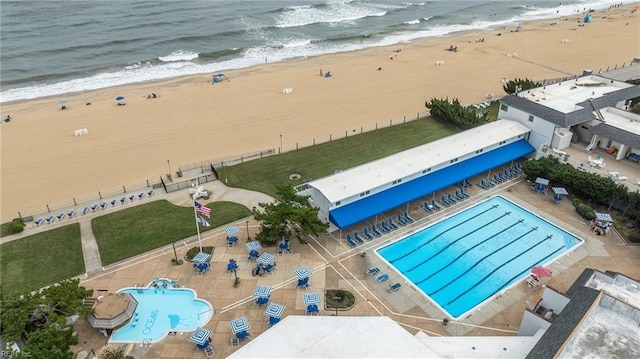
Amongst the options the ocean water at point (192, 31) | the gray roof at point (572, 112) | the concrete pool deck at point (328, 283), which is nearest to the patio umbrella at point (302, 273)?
the concrete pool deck at point (328, 283)

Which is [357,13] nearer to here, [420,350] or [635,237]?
[635,237]

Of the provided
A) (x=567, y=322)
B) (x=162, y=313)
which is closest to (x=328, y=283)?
(x=162, y=313)

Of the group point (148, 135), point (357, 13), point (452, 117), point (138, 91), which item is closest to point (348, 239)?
point (452, 117)

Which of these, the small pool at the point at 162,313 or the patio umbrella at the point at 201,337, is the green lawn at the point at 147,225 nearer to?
the small pool at the point at 162,313

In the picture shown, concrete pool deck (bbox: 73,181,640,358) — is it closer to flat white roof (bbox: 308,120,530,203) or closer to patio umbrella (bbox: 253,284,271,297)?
patio umbrella (bbox: 253,284,271,297)

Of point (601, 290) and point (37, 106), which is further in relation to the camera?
point (37, 106)
